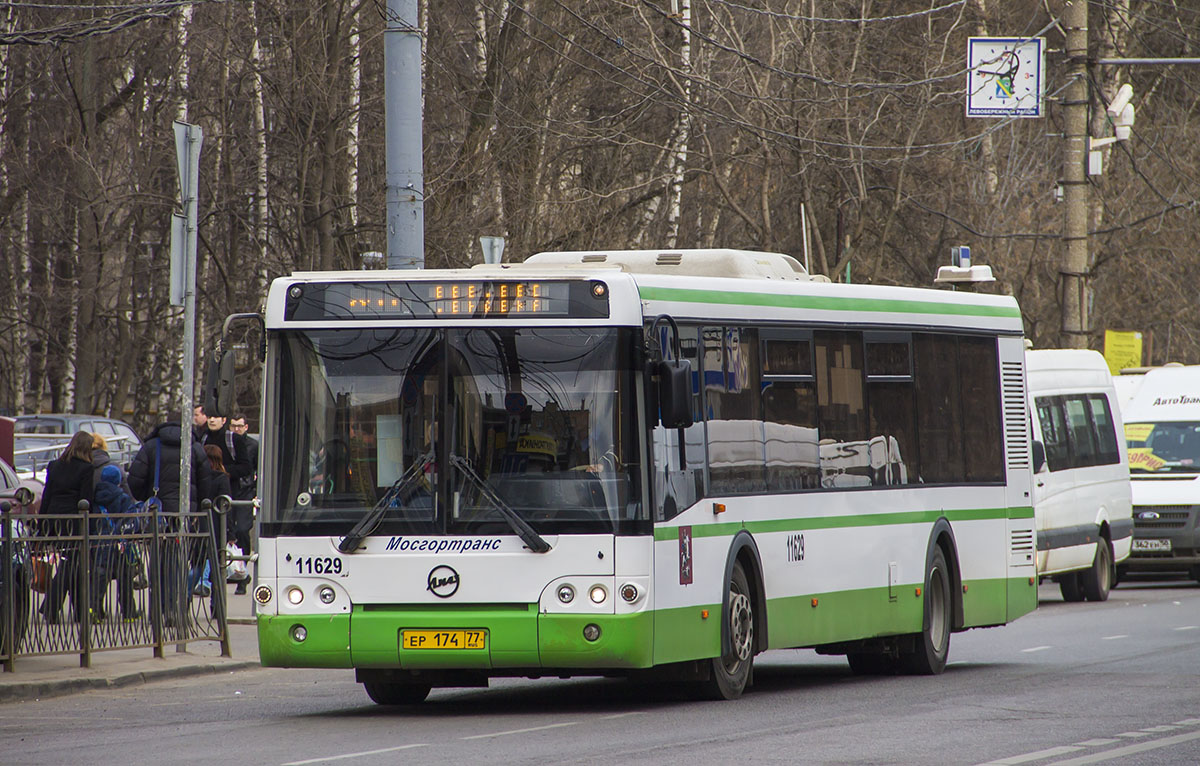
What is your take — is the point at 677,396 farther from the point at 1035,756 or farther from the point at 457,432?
the point at 1035,756

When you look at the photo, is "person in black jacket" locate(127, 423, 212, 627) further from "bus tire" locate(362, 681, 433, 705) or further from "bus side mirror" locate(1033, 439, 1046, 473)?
"bus side mirror" locate(1033, 439, 1046, 473)

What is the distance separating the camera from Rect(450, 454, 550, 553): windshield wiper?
1127 centimetres

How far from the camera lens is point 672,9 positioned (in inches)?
1271

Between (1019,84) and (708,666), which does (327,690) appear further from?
(1019,84)

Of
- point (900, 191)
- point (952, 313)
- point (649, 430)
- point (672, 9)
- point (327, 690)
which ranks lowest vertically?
point (327, 690)

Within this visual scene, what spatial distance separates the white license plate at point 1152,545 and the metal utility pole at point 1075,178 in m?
2.58

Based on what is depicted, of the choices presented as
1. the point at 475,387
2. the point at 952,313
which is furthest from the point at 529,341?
the point at 952,313

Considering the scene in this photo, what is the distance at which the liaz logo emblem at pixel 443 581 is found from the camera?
37.3ft

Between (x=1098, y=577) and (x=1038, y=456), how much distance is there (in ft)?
6.60

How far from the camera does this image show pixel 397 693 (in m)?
12.7

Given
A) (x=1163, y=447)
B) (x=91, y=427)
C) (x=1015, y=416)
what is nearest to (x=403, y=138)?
(x=1015, y=416)

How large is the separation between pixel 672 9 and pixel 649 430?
71.1ft

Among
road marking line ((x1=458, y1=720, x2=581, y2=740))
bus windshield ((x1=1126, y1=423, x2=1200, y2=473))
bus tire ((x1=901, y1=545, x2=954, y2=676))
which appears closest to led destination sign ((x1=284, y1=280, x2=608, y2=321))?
road marking line ((x1=458, y1=720, x2=581, y2=740))

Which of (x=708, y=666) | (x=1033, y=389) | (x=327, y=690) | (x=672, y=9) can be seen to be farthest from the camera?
(x=672, y=9)
